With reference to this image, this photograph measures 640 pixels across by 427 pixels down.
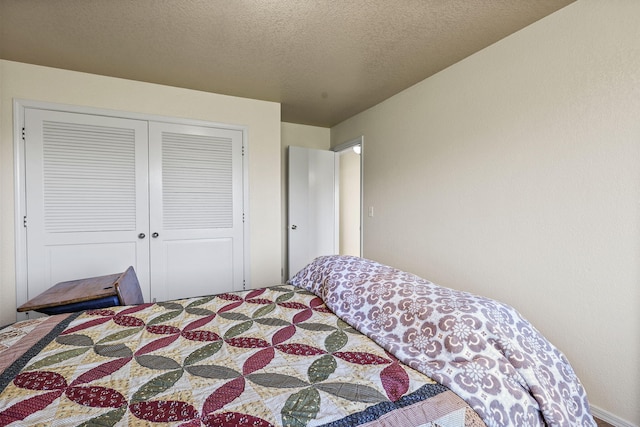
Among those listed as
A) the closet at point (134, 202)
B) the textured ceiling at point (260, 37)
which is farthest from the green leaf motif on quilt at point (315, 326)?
the closet at point (134, 202)

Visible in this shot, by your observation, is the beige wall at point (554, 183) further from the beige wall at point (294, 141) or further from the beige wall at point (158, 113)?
the beige wall at point (294, 141)

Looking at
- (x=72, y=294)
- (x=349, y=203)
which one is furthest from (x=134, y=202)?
(x=349, y=203)

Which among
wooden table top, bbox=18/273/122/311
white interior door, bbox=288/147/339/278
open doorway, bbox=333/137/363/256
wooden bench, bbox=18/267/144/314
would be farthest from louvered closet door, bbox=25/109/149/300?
open doorway, bbox=333/137/363/256

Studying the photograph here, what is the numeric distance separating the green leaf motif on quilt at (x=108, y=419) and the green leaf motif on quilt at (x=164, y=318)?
66 cm

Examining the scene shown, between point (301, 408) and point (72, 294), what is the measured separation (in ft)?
5.88

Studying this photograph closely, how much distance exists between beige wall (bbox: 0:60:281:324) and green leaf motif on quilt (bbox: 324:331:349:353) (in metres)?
2.19

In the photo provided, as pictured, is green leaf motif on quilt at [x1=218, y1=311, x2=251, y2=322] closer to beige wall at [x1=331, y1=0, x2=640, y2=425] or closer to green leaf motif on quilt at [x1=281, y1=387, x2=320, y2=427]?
green leaf motif on quilt at [x1=281, y1=387, x2=320, y2=427]

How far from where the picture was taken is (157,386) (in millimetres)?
922

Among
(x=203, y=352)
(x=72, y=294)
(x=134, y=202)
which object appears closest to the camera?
(x=203, y=352)

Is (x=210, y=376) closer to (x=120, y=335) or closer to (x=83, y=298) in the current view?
(x=120, y=335)

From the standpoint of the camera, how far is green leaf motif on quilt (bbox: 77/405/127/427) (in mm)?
759

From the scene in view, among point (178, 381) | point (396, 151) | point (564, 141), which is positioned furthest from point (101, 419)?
point (396, 151)

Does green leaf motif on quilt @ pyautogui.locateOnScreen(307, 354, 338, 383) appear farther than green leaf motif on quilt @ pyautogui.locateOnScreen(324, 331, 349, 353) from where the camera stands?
No

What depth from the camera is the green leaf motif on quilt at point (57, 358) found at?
103 centimetres
